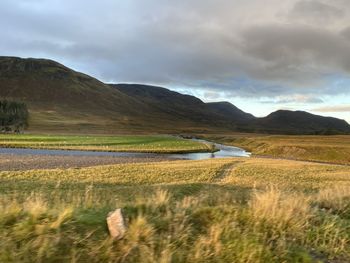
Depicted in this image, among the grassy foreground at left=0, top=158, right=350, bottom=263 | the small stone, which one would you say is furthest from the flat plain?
the small stone

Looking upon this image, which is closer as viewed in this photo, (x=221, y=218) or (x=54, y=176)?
(x=221, y=218)

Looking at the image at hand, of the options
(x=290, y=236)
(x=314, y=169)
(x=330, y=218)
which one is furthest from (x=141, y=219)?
(x=314, y=169)

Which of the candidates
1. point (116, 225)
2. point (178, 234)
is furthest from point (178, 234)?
point (116, 225)

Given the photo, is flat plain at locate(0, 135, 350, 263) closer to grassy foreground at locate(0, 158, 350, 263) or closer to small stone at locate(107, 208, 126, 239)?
grassy foreground at locate(0, 158, 350, 263)

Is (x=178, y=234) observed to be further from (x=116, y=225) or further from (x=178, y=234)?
(x=116, y=225)

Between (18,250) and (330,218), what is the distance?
22.7 ft

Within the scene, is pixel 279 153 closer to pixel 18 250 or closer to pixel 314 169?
pixel 314 169

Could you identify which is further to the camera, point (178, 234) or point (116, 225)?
point (178, 234)

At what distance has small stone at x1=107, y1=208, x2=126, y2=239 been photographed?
24.8 ft

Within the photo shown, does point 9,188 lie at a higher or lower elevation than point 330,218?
lower

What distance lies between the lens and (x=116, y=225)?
7742mm

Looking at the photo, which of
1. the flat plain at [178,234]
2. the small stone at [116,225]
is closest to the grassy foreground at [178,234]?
the flat plain at [178,234]

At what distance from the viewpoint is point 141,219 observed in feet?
26.1

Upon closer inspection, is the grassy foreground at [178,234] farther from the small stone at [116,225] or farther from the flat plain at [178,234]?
the small stone at [116,225]
